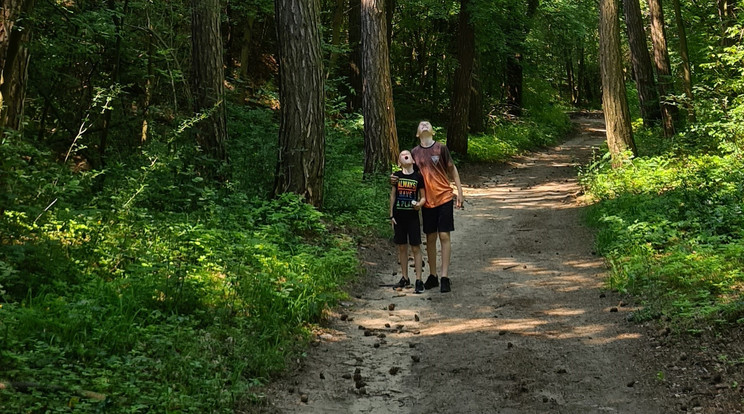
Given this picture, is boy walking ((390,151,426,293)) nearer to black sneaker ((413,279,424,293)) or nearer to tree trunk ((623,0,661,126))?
black sneaker ((413,279,424,293))

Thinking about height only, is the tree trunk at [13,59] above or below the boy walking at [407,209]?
above

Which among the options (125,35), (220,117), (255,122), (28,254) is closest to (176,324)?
(28,254)

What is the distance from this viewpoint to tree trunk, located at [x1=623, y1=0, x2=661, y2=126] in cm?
1969

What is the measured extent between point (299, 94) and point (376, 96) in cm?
528

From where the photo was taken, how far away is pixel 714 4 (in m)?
21.5

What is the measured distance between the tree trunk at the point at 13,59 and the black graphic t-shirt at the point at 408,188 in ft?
14.9

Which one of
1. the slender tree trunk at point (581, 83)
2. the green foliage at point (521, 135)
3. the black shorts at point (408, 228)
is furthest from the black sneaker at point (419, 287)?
the slender tree trunk at point (581, 83)

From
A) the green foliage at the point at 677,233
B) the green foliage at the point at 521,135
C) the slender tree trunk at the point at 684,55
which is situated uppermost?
the slender tree trunk at the point at 684,55

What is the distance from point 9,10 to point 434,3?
17.5m

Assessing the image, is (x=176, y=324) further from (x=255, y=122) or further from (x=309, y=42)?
(x=255, y=122)

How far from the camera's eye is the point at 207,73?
1084 cm

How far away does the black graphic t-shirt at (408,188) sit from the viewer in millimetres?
8711

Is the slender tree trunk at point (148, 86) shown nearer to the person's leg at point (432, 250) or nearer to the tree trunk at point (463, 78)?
the person's leg at point (432, 250)

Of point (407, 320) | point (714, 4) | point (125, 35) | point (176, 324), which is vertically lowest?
point (407, 320)
